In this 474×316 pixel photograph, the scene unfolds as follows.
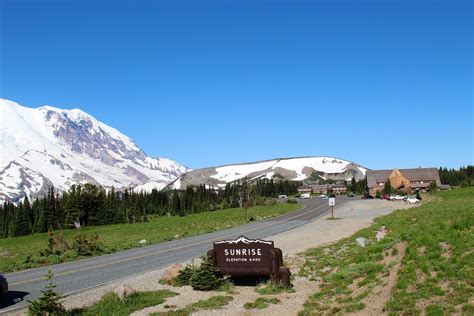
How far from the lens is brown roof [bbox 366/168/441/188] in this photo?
521ft

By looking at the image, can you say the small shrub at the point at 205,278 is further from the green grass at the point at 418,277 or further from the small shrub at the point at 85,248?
the small shrub at the point at 85,248

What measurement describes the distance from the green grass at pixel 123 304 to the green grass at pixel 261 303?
2.70 meters

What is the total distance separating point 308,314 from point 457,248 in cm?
460

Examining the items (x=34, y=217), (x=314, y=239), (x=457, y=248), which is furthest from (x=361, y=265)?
(x=34, y=217)

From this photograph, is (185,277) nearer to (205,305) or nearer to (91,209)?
(205,305)

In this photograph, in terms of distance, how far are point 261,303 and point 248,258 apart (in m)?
2.91

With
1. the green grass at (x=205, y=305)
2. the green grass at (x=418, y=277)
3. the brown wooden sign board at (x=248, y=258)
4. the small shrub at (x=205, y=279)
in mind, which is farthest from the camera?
the brown wooden sign board at (x=248, y=258)

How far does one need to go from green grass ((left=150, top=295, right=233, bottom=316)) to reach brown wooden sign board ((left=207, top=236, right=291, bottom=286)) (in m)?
1.92

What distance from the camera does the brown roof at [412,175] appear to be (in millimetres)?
158750

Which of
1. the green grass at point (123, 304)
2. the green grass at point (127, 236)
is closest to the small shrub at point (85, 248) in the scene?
the green grass at point (127, 236)

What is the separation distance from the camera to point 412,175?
16112 cm

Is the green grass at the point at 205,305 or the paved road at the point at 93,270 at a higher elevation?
the paved road at the point at 93,270

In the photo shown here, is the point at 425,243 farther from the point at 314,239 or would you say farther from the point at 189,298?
the point at 314,239

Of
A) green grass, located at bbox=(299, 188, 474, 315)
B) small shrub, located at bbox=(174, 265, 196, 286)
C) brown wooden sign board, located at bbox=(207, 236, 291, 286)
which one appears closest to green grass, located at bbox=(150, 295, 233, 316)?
brown wooden sign board, located at bbox=(207, 236, 291, 286)
